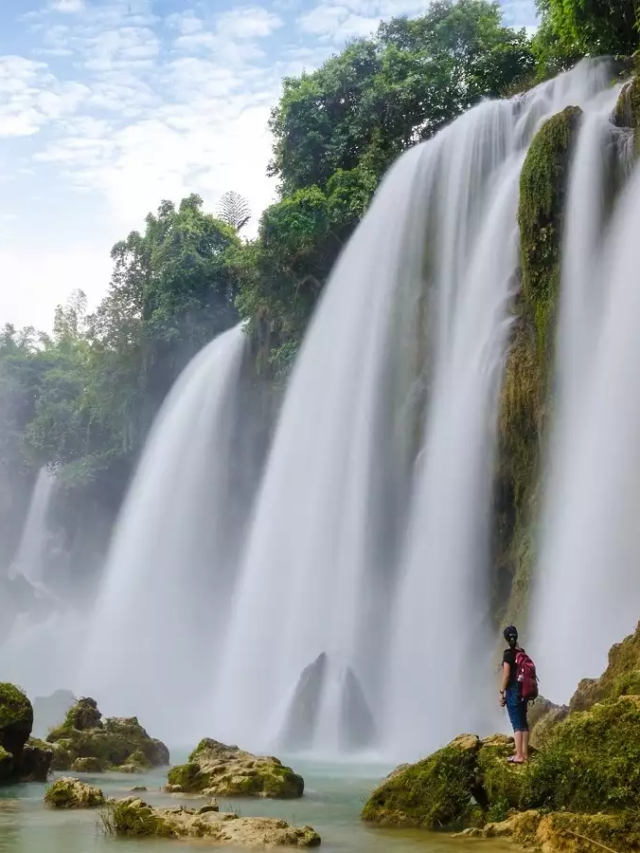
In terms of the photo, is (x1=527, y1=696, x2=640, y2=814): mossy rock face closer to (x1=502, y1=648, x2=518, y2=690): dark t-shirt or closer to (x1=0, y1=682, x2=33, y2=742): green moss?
(x1=502, y1=648, x2=518, y2=690): dark t-shirt

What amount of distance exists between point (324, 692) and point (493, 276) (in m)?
8.87

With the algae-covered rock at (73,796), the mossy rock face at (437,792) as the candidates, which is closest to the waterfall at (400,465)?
the mossy rock face at (437,792)

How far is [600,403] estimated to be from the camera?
50.6 ft

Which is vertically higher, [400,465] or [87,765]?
[400,465]

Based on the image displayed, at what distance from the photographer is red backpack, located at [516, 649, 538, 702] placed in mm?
8227

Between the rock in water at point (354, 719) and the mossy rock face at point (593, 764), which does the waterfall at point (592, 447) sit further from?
the mossy rock face at point (593, 764)

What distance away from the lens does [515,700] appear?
8180 millimetres

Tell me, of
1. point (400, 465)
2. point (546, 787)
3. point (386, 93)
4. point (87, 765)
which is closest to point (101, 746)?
point (87, 765)

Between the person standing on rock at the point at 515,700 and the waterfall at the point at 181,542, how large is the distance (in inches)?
791

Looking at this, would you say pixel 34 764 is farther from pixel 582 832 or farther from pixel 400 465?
pixel 400 465

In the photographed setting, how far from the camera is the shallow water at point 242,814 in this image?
277 inches

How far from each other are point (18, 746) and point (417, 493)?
981cm

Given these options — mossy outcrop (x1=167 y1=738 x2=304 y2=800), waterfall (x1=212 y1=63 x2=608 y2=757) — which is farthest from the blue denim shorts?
waterfall (x1=212 y1=63 x2=608 y2=757)

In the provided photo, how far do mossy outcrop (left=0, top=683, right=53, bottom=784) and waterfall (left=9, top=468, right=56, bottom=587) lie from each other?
107 feet
